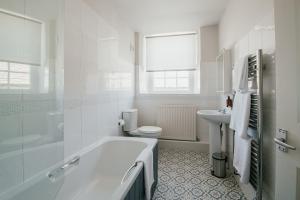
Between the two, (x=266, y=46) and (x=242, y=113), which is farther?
(x=242, y=113)

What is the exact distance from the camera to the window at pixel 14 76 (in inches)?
38.8

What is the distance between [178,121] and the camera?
3.29 metres

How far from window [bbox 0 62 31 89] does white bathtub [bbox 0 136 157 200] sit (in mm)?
644

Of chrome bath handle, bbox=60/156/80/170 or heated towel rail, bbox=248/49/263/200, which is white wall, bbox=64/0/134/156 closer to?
chrome bath handle, bbox=60/156/80/170

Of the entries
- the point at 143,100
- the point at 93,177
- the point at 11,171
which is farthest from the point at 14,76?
the point at 143,100

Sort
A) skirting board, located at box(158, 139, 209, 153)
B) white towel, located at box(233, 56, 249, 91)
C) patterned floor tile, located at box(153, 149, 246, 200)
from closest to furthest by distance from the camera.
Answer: white towel, located at box(233, 56, 249, 91) < patterned floor tile, located at box(153, 149, 246, 200) < skirting board, located at box(158, 139, 209, 153)

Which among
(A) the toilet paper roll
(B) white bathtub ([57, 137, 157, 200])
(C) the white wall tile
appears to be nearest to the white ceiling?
(A) the toilet paper roll

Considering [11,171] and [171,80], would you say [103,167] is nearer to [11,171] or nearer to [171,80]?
[11,171]

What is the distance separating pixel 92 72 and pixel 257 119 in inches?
68.8

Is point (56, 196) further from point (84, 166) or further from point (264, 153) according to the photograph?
point (264, 153)

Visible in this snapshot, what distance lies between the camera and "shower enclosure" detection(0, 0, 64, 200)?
1001mm

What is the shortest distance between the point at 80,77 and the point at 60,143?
0.69m

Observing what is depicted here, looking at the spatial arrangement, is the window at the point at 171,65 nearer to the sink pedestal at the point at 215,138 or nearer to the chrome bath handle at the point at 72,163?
the sink pedestal at the point at 215,138

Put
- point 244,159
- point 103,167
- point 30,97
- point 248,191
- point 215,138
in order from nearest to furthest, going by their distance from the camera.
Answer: point 30,97
point 244,159
point 248,191
point 103,167
point 215,138
